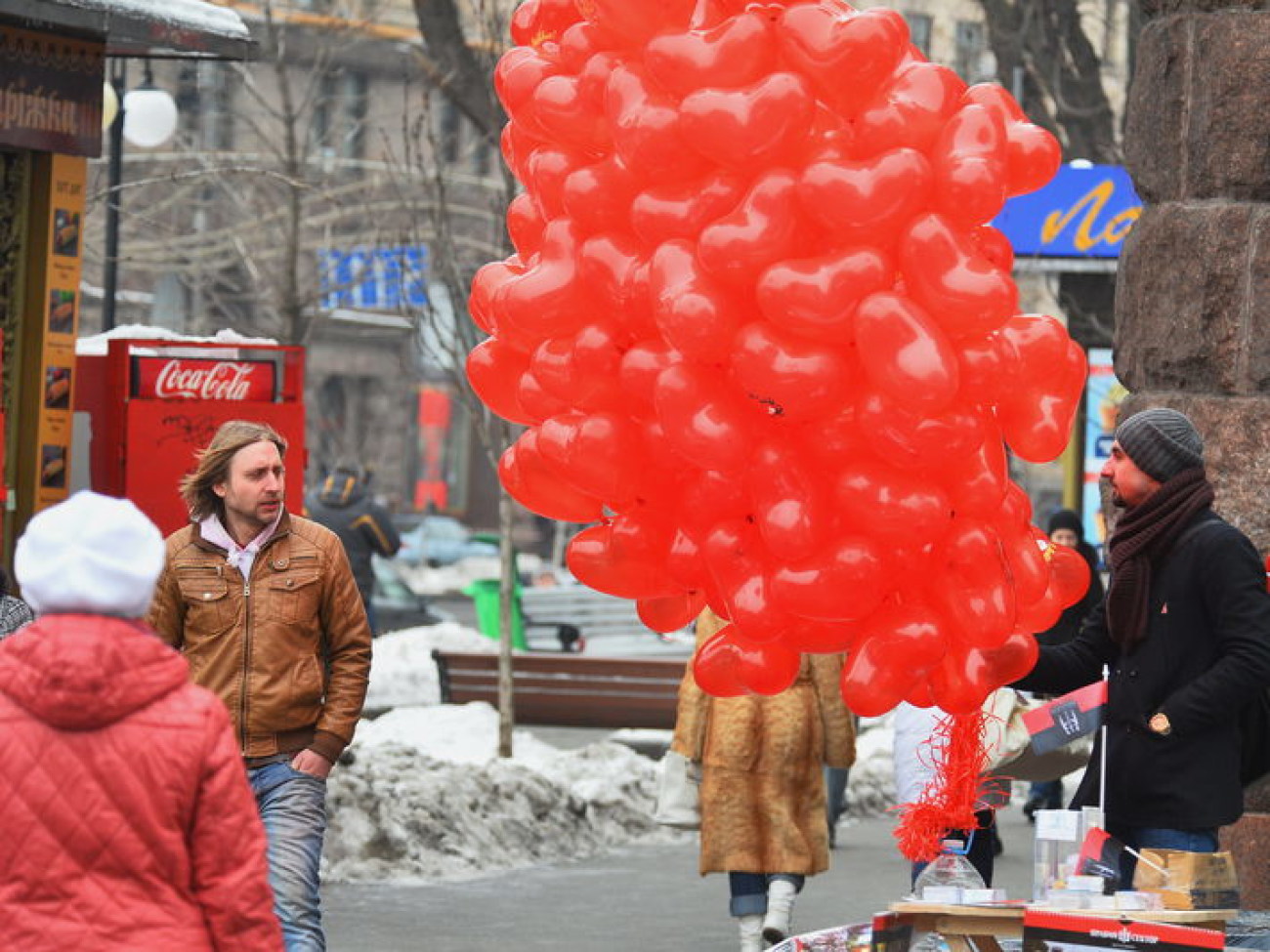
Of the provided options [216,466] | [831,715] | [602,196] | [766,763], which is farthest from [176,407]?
[602,196]

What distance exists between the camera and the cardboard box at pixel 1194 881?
599 centimetres

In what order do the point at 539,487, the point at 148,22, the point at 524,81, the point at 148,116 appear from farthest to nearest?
1. the point at 148,116
2. the point at 148,22
3. the point at 539,487
4. the point at 524,81

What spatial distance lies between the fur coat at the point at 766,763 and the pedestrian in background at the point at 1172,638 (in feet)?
9.75

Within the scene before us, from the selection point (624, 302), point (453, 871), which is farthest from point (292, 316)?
point (624, 302)

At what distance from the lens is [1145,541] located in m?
6.73

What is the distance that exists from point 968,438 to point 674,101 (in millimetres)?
1069

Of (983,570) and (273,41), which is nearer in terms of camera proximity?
(983,570)

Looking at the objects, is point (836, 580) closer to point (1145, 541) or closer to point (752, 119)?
point (752, 119)

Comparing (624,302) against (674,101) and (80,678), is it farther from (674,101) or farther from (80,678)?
(80,678)

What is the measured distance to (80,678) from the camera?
4.52 m

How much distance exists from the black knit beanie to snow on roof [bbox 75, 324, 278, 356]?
18.7ft

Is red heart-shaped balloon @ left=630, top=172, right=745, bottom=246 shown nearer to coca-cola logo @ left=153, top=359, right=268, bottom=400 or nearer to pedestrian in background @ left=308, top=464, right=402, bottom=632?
coca-cola logo @ left=153, top=359, right=268, bottom=400

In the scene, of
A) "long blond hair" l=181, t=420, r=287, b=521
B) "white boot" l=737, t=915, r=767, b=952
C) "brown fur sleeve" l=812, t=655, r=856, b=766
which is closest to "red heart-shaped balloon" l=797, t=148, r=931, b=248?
"long blond hair" l=181, t=420, r=287, b=521

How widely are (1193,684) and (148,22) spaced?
20.9ft
